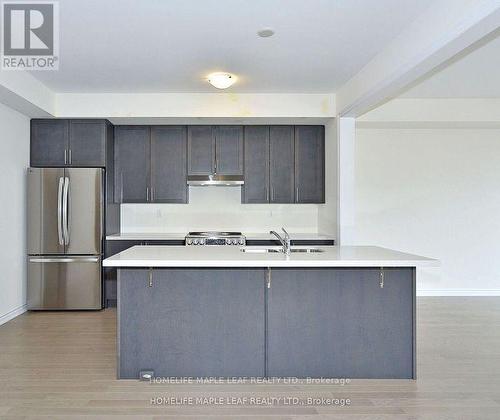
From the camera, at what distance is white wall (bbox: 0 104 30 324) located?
15.1 feet

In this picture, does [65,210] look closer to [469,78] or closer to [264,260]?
[264,260]

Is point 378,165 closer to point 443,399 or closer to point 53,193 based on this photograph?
point 443,399

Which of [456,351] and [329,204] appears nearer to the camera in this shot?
[456,351]

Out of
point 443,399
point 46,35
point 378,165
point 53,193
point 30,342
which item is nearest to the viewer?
point 443,399

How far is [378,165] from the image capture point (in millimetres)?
6000

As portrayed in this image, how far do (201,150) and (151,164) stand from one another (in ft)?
2.19

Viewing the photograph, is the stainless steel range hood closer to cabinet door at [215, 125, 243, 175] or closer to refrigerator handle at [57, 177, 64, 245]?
cabinet door at [215, 125, 243, 175]

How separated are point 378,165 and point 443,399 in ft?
12.3

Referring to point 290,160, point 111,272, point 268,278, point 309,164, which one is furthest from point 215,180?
point 268,278

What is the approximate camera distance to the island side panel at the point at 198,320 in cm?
309

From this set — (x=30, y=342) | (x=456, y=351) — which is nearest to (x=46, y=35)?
(x=30, y=342)

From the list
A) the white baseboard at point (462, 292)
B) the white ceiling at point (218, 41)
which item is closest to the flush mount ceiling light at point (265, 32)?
the white ceiling at point (218, 41)

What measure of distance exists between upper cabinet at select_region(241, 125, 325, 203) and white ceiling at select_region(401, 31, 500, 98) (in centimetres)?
126

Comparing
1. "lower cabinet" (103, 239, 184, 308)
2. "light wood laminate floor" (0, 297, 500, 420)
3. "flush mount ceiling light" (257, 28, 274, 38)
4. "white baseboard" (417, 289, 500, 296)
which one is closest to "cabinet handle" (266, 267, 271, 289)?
"light wood laminate floor" (0, 297, 500, 420)
